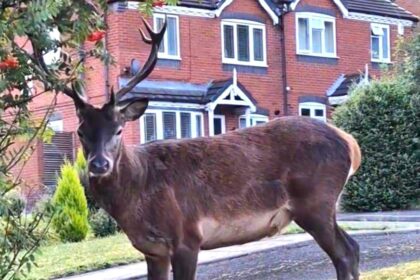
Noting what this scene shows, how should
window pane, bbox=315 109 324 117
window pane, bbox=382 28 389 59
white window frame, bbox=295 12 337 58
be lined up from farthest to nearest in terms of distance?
window pane, bbox=382 28 389 59 < window pane, bbox=315 109 324 117 < white window frame, bbox=295 12 337 58

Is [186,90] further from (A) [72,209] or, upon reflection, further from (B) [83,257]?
Result: (B) [83,257]

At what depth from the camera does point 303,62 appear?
32750 millimetres

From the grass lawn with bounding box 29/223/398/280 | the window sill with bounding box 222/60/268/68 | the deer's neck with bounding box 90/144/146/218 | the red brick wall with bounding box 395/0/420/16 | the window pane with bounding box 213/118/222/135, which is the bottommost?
the grass lawn with bounding box 29/223/398/280

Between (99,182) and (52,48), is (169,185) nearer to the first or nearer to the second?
(99,182)

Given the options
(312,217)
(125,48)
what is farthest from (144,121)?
(312,217)

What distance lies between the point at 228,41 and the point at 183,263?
23704mm

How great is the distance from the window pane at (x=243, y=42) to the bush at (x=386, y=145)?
887cm

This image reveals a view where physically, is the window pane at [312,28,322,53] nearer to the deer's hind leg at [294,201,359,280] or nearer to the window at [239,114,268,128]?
the window at [239,114,268,128]

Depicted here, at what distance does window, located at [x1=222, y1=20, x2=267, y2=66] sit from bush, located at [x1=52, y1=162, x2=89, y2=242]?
12683 mm

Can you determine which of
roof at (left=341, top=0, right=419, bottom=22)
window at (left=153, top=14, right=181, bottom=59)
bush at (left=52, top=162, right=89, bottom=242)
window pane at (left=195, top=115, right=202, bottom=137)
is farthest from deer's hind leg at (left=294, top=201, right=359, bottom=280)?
roof at (left=341, top=0, right=419, bottom=22)

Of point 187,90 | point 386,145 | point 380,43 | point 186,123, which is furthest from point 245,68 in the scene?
point 386,145

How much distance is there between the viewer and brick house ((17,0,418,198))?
28.4 m

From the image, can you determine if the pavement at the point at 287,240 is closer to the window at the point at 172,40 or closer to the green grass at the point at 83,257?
the green grass at the point at 83,257

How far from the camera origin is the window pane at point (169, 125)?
29344mm
